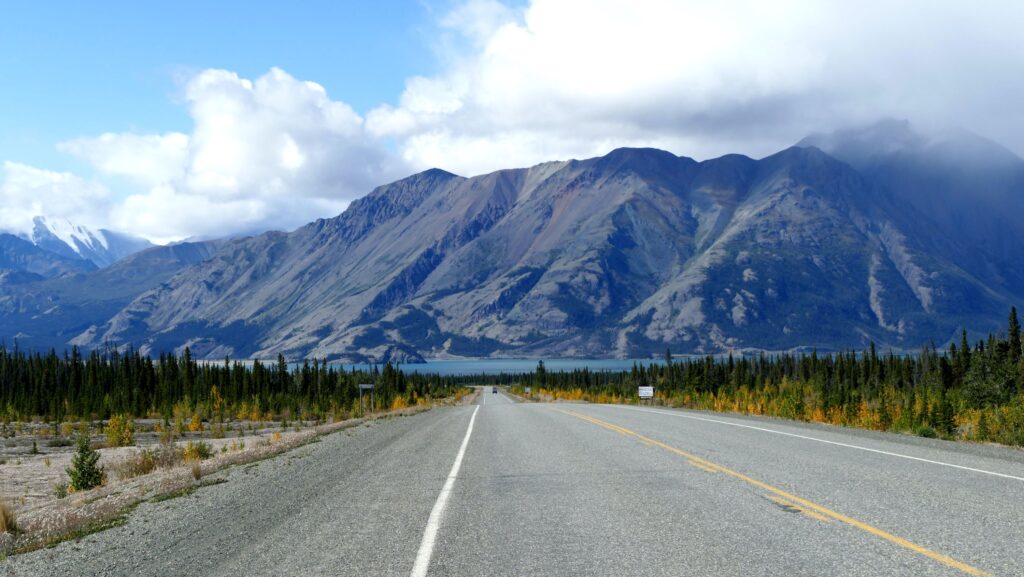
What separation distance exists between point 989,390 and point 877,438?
153 ft

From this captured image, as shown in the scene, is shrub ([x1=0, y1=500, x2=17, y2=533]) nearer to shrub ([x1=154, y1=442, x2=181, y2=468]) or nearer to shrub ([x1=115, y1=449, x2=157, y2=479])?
shrub ([x1=115, y1=449, x2=157, y2=479])

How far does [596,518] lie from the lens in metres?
9.43

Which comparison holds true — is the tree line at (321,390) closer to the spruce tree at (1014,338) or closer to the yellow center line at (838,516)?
the spruce tree at (1014,338)

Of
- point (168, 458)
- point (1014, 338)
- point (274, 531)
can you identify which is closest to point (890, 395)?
point (168, 458)

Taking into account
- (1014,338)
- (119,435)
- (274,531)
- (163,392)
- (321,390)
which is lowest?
(321,390)

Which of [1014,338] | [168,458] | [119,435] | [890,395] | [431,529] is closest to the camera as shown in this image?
[431,529]

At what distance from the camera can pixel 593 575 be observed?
274 inches

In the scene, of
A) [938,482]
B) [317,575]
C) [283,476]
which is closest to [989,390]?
[938,482]

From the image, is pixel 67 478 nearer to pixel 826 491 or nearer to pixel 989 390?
pixel 826 491

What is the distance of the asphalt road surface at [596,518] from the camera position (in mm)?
7441

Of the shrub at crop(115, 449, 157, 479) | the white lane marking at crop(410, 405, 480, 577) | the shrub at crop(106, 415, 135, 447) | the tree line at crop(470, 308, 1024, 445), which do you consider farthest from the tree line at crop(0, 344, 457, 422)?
the white lane marking at crop(410, 405, 480, 577)

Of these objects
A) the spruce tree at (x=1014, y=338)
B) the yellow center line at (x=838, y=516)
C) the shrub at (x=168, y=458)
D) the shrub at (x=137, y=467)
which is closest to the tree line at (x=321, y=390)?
the spruce tree at (x=1014, y=338)

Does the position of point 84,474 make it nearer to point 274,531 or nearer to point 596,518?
point 274,531

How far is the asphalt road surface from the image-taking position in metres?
7.44
